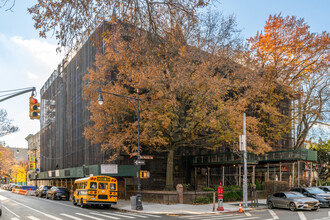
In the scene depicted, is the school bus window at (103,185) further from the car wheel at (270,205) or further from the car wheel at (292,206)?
the car wheel at (292,206)

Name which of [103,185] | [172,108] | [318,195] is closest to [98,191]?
[103,185]

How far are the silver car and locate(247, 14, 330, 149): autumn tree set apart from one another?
17.1 meters

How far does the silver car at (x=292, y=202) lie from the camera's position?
23.2 metres

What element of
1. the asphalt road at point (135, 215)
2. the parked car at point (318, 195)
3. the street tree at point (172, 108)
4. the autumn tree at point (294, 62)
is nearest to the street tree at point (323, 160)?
the autumn tree at point (294, 62)

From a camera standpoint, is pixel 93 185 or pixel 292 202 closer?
pixel 292 202

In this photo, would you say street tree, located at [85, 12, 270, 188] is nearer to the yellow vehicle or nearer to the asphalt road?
the yellow vehicle

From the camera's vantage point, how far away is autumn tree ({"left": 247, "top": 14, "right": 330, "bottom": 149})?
4097cm

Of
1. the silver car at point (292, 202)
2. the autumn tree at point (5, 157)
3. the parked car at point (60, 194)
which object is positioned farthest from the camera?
the autumn tree at point (5, 157)

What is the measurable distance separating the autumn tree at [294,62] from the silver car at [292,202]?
1710 centimetres

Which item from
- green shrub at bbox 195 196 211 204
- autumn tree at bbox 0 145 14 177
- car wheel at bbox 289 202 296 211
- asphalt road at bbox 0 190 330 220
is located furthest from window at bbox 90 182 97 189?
autumn tree at bbox 0 145 14 177

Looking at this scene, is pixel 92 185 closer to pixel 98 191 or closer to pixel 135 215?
pixel 98 191

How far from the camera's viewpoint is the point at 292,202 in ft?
77.5

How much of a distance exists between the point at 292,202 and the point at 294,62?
22566mm

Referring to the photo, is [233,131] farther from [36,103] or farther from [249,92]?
[36,103]
